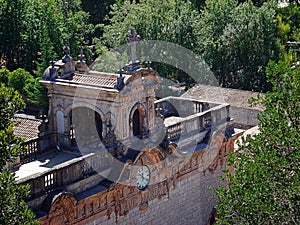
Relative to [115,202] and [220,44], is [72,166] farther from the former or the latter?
[220,44]

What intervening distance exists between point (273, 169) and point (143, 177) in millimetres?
7393

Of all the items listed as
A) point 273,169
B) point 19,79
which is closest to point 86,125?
→ point 273,169

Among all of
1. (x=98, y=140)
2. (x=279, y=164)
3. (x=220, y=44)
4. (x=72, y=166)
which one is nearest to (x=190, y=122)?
(x=98, y=140)

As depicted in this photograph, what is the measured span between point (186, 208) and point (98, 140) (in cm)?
484

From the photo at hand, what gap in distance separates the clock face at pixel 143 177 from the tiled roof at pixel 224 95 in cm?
1817

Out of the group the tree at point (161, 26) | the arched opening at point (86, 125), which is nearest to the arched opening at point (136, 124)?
the arched opening at point (86, 125)

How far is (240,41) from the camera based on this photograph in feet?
163

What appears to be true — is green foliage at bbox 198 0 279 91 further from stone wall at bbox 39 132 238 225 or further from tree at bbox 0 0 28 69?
stone wall at bbox 39 132 238 225

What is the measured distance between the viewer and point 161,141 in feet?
90.3

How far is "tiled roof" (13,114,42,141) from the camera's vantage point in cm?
2966

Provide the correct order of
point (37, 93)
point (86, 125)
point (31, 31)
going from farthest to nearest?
point (31, 31) → point (37, 93) → point (86, 125)

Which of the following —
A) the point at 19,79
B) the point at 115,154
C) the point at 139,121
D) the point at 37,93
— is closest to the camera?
the point at 115,154

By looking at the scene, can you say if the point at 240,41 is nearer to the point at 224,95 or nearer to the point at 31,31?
the point at 224,95

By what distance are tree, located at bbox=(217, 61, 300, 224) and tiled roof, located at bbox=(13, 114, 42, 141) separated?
10.6 meters
